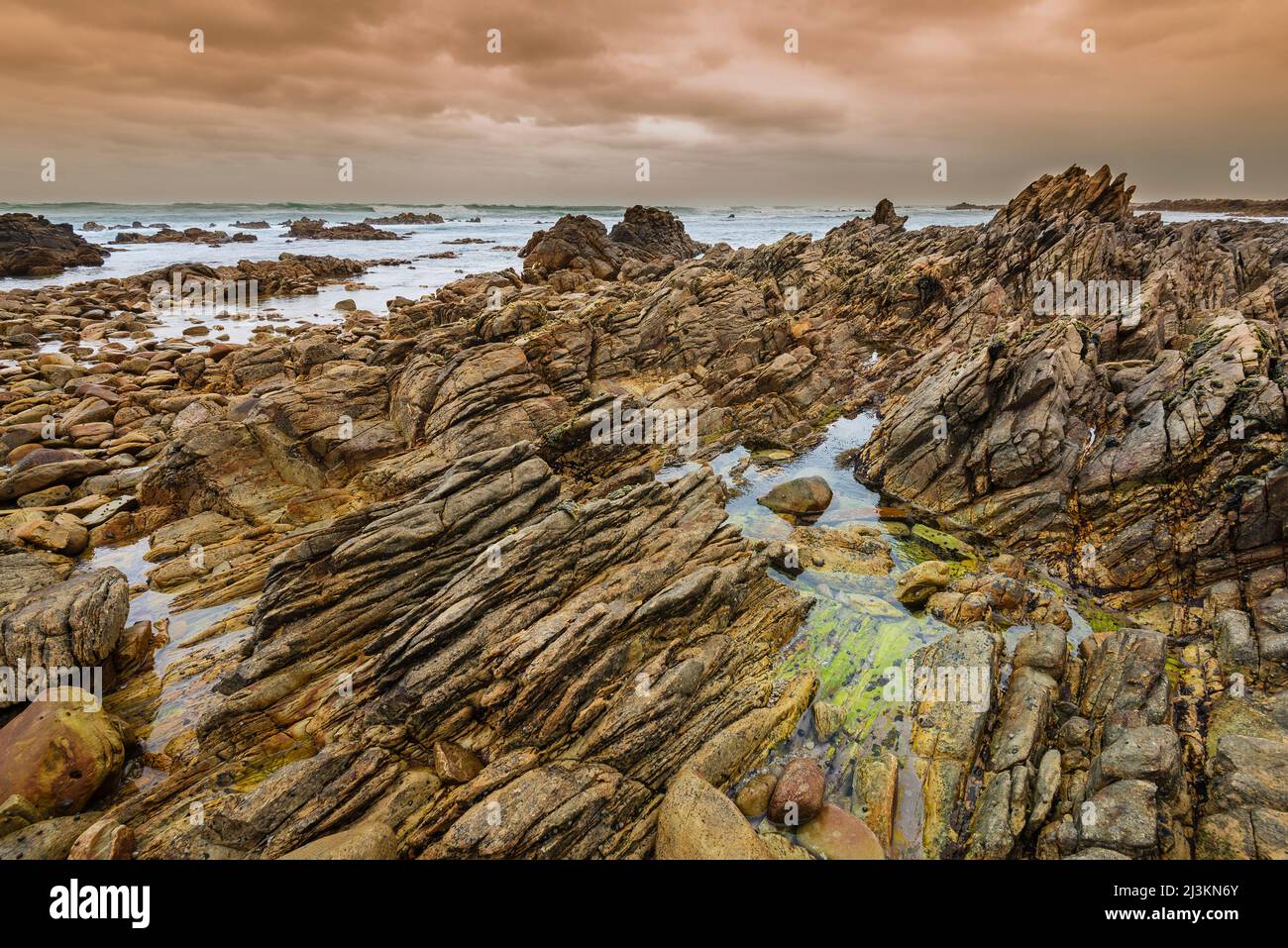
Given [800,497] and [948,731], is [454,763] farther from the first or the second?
[800,497]

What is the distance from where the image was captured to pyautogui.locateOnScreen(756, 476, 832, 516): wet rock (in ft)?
83.5

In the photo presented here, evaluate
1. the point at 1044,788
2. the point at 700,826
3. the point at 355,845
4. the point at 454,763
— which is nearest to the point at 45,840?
the point at 355,845

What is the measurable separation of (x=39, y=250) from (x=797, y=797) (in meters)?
123

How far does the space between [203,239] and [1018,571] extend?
539ft

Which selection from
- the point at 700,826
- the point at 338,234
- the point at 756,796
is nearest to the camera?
the point at 700,826

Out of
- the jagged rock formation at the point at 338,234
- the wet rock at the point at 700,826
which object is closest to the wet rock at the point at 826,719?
the wet rock at the point at 700,826

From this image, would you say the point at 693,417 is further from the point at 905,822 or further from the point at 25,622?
the point at 25,622

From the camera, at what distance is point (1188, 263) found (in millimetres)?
46625

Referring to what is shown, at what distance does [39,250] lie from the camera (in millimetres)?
80312

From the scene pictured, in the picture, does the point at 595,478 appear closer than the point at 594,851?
No

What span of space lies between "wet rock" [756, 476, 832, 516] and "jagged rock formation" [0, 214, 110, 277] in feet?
359

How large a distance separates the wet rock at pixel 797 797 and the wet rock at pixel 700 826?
1.06 meters
